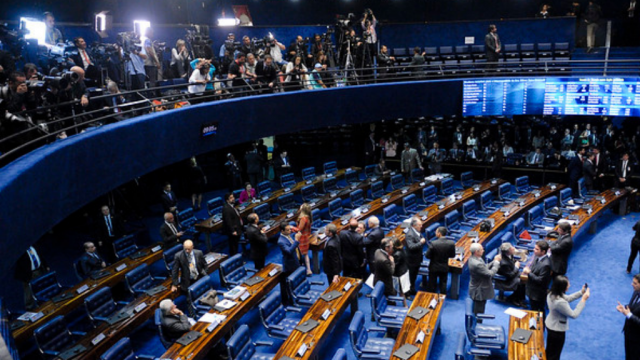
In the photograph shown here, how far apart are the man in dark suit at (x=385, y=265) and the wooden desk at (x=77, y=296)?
4.74 metres

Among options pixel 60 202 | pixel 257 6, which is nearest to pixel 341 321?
pixel 60 202

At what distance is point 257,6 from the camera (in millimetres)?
21547

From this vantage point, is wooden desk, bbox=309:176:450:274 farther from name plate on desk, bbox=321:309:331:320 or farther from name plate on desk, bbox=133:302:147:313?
name plate on desk, bbox=133:302:147:313

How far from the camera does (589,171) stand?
1432 centimetres

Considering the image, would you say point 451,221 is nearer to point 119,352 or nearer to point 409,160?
point 409,160

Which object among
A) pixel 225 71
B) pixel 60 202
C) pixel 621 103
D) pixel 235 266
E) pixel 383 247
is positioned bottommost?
pixel 235 266

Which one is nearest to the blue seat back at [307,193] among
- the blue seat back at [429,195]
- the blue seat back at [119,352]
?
the blue seat back at [429,195]

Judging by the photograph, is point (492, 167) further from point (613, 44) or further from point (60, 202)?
point (60, 202)

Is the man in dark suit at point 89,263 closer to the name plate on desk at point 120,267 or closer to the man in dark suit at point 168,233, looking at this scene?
the name plate on desk at point 120,267

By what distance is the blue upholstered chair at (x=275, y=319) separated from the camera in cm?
781

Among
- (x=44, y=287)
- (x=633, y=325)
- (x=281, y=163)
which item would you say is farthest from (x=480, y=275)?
(x=281, y=163)

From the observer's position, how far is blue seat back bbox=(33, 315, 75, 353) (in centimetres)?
745

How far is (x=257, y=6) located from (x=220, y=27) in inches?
161

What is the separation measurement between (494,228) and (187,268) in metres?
6.68
